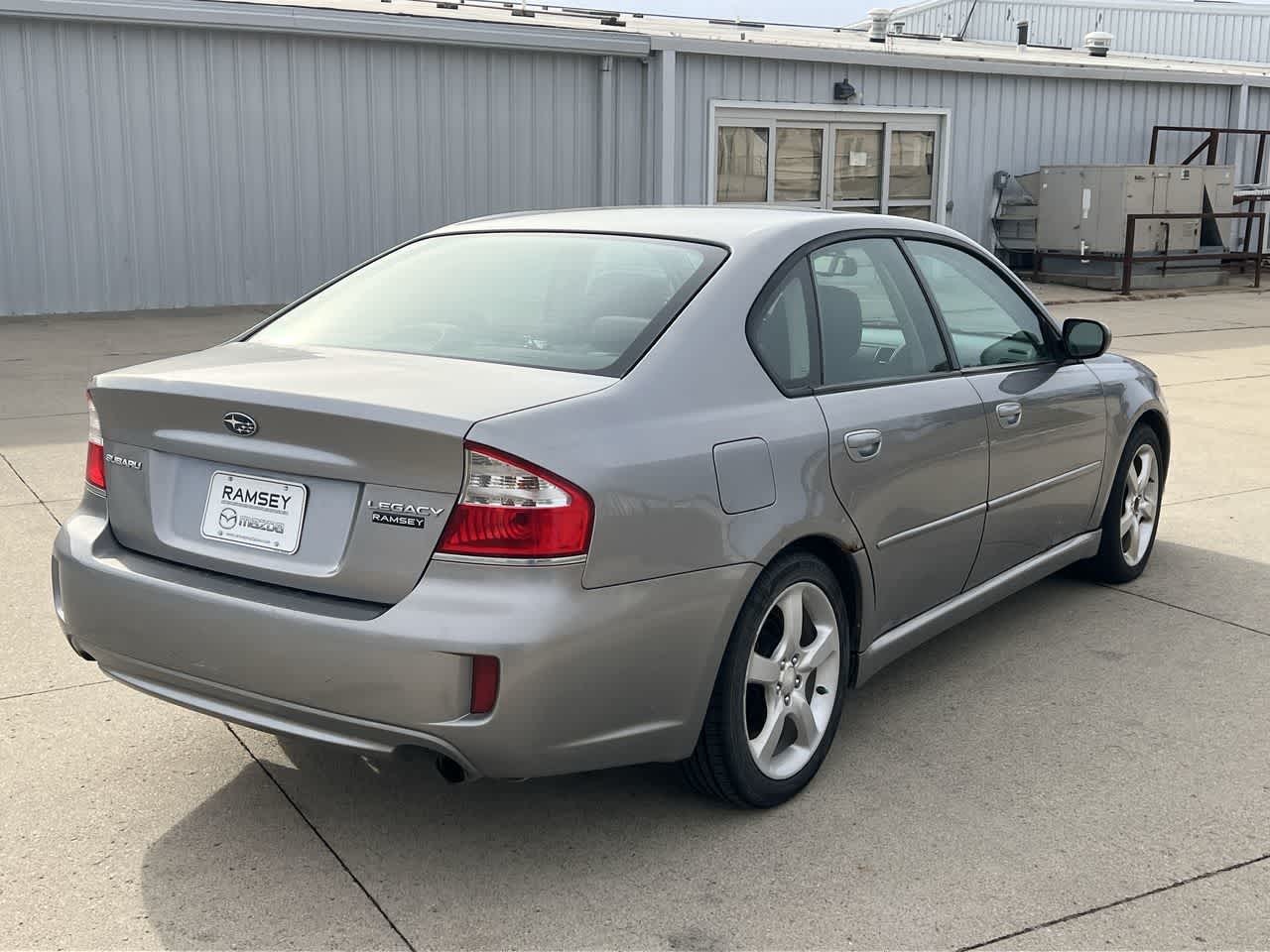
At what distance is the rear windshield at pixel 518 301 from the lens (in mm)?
3268

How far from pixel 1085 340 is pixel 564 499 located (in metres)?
2.60

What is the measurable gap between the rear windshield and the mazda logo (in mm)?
545

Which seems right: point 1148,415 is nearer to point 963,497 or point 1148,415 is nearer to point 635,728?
point 963,497

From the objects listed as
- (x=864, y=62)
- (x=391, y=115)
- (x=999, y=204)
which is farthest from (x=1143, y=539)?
(x=999, y=204)

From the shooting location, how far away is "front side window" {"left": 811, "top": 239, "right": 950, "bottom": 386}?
12.0 feet

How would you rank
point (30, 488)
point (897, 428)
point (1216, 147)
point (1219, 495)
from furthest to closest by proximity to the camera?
point (1216, 147), point (1219, 495), point (30, 488), point (897, 428)

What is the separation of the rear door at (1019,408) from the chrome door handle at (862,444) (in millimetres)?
664

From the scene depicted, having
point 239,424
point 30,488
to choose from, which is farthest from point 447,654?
point 30,488

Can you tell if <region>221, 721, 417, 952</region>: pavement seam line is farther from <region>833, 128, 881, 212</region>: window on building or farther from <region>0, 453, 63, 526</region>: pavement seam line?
<region>833, 128, 881, 212</region>: window on building

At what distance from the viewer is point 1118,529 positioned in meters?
5.09

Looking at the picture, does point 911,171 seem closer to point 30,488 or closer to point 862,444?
point 30,488

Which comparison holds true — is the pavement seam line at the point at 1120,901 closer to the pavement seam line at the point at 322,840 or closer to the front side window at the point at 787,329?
the pavement seam line at the point at 322,840

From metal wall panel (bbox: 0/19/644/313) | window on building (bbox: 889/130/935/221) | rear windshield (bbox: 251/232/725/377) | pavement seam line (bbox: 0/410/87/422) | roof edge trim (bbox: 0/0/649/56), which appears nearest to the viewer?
rear windshield (bbox: 251/232/725/377)

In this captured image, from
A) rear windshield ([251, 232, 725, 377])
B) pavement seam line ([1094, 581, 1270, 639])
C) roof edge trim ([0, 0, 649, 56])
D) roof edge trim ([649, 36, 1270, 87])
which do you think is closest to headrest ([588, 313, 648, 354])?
rear windshield ([251, 232, 725, 377])
